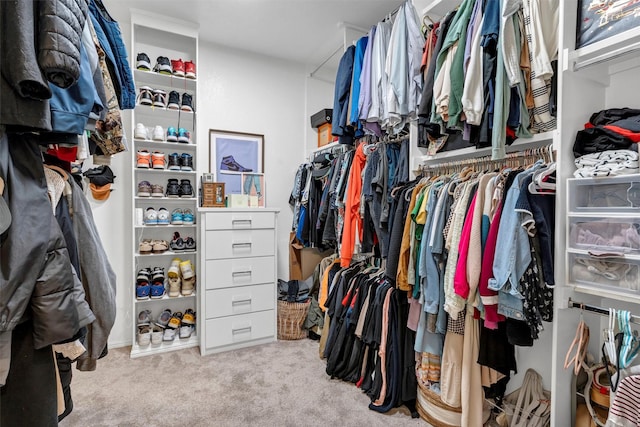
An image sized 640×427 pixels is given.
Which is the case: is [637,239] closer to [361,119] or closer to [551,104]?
[551,104]

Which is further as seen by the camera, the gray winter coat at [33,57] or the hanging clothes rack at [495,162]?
the hanging clothes rack at [495,162]

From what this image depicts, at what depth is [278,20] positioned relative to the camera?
256 centimetres

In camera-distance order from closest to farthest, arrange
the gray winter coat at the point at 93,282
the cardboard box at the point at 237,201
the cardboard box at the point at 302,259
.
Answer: the gray winter coat at the point at 93,282
the cardboard box at the point at 237,201
the cardboard box at the point at 302,259

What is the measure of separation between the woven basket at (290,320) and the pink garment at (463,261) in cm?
Answer: 165

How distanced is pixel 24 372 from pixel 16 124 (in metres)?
0.58

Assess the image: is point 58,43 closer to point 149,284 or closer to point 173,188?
point 173,188

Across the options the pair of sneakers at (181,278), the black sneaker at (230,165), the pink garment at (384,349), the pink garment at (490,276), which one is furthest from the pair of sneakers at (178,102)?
the pink garment at (490,276)

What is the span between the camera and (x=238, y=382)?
6.80 ft

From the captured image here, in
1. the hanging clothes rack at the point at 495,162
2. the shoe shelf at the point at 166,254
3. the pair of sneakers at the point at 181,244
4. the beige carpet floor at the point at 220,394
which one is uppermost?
the hanging clothes rack at the point at 495,162

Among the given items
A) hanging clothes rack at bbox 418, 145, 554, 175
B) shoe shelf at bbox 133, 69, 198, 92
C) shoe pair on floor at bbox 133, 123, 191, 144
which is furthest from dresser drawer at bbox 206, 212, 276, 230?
hanging clothes rack at bbox 418, 145, 554, 175

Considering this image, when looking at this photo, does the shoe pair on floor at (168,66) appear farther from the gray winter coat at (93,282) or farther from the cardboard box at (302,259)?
the gray winter coat at (93,282)

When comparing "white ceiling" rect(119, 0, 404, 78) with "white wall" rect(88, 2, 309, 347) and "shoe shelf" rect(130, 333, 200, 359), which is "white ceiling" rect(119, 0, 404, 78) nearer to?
"white wall" rect(88, 2, 309, 347)

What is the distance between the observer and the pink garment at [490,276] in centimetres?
129

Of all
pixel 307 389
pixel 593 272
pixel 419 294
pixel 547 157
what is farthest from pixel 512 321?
pixel 307 389
